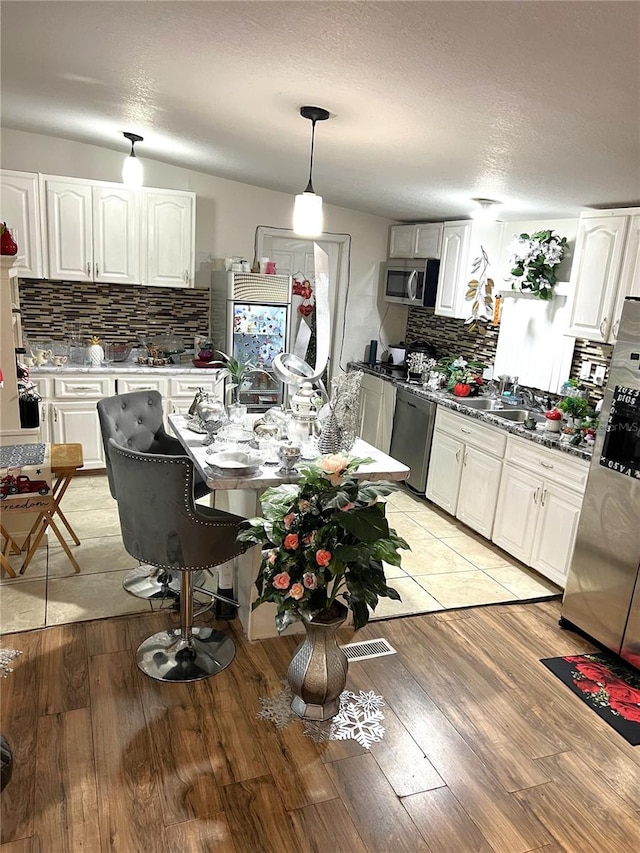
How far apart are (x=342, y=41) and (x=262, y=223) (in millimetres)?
3888

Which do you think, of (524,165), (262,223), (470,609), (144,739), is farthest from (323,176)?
(144,739)

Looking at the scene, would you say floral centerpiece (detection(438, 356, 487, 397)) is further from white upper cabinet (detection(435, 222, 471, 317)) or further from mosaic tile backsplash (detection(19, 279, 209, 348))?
mosaic tile backsplash (detection(19, 279, 209, 348))

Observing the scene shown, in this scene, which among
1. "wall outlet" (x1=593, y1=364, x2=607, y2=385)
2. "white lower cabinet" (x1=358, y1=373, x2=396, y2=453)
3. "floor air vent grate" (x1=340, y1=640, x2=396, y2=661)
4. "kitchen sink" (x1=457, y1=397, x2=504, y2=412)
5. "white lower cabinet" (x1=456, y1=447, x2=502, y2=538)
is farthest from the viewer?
"white lower cabinet" (x1=358, y1=373, x2=396, y2=453)

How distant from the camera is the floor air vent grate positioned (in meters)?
3.02

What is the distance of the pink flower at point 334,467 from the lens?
7.50 feet

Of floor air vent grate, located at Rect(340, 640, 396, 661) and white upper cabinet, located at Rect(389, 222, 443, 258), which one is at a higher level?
white upper cabinet, located at Rect(389, 222, 443, 258)

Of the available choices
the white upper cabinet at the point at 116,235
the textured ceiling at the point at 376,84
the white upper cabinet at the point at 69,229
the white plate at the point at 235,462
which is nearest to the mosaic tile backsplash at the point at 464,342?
the textured ceiling at the point at 376,84

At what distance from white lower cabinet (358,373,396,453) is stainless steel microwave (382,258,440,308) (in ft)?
2.62

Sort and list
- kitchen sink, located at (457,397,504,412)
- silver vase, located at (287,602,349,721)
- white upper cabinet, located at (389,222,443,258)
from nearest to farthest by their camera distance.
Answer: silver vase, located at (287,602,349,721) < kitchen sink, located at (457,397,504,412) < white upper cabinet, located at (389,222,443,258)

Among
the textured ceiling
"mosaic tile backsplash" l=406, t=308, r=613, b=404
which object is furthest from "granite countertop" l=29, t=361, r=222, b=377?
"mosaic tile backsplash" l=406, t=308, r=613, b=404

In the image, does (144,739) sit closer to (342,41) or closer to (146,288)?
(342,41)

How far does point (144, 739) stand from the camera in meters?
2.38

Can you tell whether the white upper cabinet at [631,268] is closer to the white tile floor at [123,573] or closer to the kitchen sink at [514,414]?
the kitchen sink at [514,414]

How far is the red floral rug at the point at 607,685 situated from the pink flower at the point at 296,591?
4.96ft
